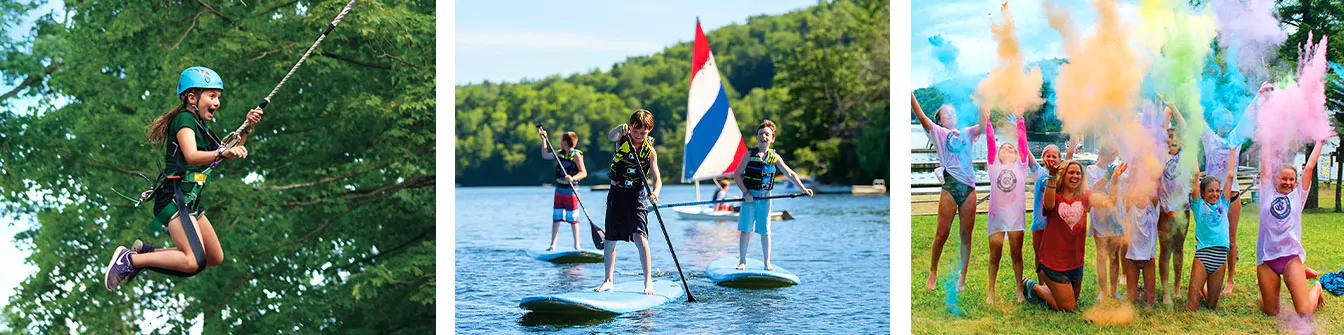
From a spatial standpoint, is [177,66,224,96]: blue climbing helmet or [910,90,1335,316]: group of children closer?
[177,66,224,96]: blue climbing helmet

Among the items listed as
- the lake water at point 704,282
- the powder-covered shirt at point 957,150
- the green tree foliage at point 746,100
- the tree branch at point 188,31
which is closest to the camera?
the powder-covered shirt at point 957,150

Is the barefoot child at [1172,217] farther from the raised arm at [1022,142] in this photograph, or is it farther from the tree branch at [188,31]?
the tree branch at [188,31]

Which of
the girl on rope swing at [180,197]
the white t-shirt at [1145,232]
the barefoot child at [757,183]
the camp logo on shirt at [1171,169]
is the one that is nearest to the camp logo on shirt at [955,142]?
the white t-shirt at [1145,232]

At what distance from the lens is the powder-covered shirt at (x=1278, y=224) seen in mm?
6219

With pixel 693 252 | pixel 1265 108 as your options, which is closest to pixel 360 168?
pixel 693 252

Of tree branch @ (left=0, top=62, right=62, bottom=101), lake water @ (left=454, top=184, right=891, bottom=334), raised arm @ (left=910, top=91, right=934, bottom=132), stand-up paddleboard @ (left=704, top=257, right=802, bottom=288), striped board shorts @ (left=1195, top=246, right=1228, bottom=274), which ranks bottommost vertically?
lake water @ (left=454, top=184, right=891, bottom=334)

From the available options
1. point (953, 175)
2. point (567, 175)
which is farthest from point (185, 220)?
point (567, 175)

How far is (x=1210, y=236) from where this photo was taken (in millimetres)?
6258

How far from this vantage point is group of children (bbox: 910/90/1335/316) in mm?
6254

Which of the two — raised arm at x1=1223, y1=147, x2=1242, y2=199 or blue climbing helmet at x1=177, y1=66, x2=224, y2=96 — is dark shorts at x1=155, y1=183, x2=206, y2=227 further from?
raised arm at x1=1223, y1=147, x2=1242, y2=199

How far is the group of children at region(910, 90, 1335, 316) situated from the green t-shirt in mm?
3612

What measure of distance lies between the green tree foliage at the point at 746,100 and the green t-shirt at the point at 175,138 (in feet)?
74.6

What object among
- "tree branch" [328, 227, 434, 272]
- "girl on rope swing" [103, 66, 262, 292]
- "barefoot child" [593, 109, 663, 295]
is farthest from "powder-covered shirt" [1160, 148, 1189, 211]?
"tree branch" [328, 227, 434, 272]

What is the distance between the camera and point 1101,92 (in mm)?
6391
